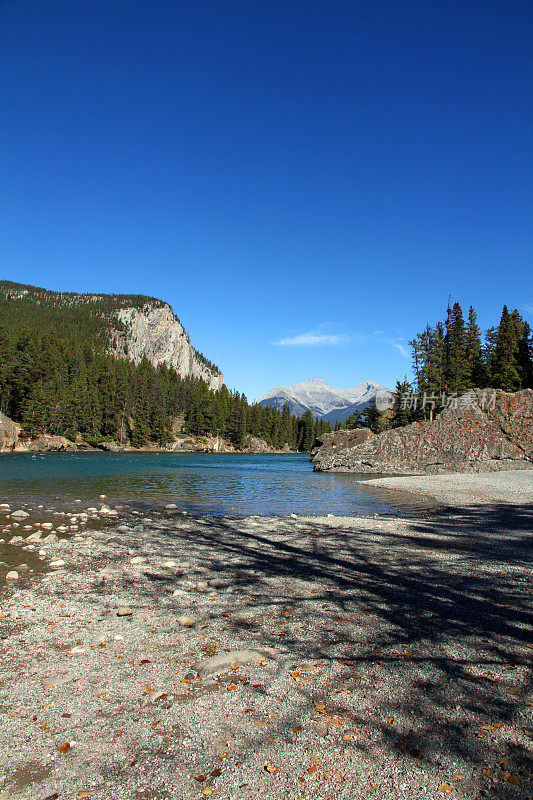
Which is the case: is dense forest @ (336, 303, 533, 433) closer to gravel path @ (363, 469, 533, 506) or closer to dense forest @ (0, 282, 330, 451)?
gravel path @ (363, 469, 533, 506)

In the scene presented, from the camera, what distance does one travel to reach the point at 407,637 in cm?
553

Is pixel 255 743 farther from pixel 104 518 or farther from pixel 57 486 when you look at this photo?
pixel 57 486

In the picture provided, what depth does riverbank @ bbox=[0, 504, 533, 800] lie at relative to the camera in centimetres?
320

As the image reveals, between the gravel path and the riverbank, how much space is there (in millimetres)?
11198

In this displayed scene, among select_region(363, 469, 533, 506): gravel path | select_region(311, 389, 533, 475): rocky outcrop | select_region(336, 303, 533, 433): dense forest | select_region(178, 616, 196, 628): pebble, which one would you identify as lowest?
select_region(178, 616, 196, 628): pebble

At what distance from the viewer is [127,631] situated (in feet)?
19.5

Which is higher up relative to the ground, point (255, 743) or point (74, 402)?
point (74, 402)

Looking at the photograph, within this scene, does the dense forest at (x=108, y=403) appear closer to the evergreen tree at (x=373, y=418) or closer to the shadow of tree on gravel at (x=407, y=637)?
the evergreen tree at (x=373, y=418)

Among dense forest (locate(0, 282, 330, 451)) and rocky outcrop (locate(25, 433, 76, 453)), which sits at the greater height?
dense forest (locate(0, 282, 330, 451))

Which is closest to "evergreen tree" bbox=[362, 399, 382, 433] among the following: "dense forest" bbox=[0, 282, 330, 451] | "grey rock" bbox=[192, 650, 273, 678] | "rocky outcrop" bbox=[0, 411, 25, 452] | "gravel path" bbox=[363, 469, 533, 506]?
"gravel path" bbox=[363, 469, 533, 506]

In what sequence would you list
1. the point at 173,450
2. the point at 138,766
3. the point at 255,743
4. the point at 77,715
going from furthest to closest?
the point at 173,450 → the point at 77,715 → the point at 255,743 → the point at 138,766

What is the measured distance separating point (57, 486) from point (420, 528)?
820 inches

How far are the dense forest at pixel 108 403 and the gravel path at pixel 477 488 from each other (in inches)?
2772

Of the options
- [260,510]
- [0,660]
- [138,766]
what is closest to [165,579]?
[0,660]
